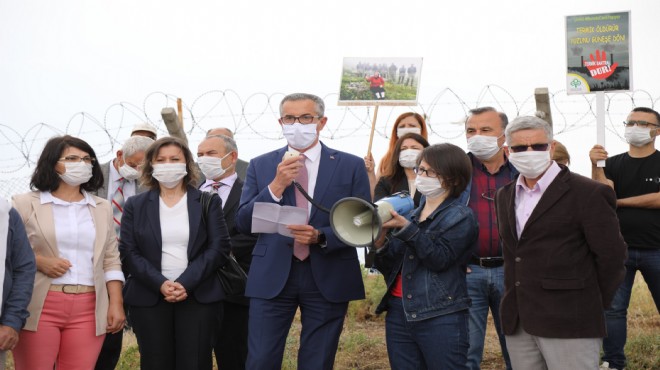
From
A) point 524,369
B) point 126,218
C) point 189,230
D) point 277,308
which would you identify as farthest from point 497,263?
point 126,218

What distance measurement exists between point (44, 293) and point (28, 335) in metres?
0.27

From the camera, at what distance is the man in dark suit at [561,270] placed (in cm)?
399

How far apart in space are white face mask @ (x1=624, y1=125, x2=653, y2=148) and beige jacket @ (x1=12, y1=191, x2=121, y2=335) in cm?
421

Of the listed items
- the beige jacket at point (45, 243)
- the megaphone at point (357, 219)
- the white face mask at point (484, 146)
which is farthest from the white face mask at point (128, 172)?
the white face mask at point (484, 146)

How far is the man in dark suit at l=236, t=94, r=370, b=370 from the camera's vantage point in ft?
15.4

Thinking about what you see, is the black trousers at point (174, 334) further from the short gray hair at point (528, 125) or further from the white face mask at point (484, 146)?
the short gray hair at point (528, 125)

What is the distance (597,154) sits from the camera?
636 cm

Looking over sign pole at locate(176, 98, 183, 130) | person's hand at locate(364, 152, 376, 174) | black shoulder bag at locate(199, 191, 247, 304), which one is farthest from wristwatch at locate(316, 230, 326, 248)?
sign pole at locate(176, 98, 183, 130)

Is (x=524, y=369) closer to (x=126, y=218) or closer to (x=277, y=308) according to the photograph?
(x=277, y=308)

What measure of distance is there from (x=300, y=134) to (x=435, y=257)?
122 centimetres

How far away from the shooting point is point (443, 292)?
14.6ft

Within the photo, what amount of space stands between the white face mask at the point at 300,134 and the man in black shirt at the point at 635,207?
8.80 ft

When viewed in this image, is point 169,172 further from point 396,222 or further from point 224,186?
point 396,222

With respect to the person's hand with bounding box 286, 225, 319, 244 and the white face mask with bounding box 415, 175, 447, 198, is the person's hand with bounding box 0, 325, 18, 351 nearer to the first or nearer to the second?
the person's hand with bounding box 286, 225, 319, 244
